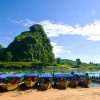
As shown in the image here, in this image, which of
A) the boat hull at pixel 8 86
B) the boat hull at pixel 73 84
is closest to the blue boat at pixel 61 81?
the boat hull at pixel 73 84

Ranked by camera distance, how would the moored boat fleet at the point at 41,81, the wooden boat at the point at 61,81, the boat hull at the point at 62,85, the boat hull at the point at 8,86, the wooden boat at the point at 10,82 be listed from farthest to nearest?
the wooden boat at the point at 61,81 → the boat hull at the point at 62,85 → the moored boat fleet at the point at 41,81 → the wooden boat at the point at 10,82 → the boat hull at the point at 8,86

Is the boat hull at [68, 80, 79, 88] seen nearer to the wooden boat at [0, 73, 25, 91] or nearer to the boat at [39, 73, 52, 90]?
the boat at [39, 73, 52, 90]

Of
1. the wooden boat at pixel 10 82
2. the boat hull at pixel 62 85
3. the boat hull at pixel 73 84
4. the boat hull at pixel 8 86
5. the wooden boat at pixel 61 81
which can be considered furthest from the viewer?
the boat hull at pixel 73 84

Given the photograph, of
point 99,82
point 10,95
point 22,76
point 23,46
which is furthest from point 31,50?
point 10,95

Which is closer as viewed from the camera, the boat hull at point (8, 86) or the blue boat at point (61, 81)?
the boat hull at point (8, 86)

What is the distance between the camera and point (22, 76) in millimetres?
53062

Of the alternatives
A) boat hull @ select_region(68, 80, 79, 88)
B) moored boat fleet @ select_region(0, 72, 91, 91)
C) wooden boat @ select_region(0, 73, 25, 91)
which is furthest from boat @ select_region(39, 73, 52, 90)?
boat hull @ select_region(68, 80, 79, 88)

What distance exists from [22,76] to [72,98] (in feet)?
59.9

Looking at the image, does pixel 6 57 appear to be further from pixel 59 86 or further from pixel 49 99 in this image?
pixel 49 99

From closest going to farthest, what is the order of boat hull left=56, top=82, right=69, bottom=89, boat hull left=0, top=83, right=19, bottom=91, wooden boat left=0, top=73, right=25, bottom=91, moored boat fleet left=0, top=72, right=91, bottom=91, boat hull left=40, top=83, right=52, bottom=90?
boat hull left=0, top=83, right=19, bottom=91
wooden boat left=0, top=73, right=25, bottom=91
moored boat fleet left=0, top=72, right=91, bottom=91
boat hull left=40, top=83, right=52, bottom=90
boat hull left=56, top=82, right=69, bottom=89

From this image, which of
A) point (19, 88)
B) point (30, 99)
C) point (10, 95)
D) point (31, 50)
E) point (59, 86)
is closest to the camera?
point (30, 99)

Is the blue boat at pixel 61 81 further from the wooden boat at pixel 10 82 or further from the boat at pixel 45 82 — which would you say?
the wooden boat at pixel 10 82

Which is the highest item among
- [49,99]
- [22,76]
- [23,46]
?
[23,46]

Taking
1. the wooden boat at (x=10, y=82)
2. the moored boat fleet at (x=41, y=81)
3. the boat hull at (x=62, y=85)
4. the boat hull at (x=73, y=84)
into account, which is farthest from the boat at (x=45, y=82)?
the boat hull at (x=73, y=84)
